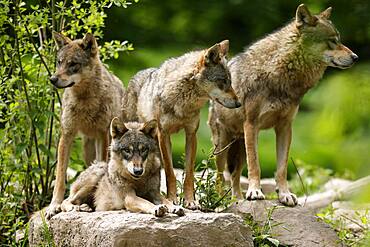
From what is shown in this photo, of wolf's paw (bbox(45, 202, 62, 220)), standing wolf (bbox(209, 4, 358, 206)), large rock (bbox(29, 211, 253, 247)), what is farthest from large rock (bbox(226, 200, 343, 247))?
wolf's paw (bbox(45, 202, 62, 220))

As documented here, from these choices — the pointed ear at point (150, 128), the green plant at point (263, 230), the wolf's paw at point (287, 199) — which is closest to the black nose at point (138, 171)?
the pointed ear at point (150, 128)

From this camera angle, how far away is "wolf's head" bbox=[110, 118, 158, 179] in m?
5.53

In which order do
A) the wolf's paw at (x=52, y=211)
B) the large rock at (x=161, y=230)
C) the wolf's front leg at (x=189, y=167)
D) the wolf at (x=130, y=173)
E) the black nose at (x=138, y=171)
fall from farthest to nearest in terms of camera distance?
the wolf's front leg at (x=189, y=167)
the wolf's paw at (x=52, y=211)
the wolf at (x=130, y=173)
the black nose at (x=138, y=171)
the large rock at (x=161, y=230)

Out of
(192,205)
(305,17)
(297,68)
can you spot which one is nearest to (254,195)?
(192,205)

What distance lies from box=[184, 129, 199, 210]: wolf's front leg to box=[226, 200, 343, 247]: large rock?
0.41 m

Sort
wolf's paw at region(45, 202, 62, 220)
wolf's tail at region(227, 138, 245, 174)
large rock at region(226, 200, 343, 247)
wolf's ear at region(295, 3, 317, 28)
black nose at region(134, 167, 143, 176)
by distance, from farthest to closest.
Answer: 1. wolf's tail at region(227, 138, 245, 174)
2. wolf's ear at region(295, 3, 317, 28)
3. wolf's paw at region(45, 202, 62, 220)
4. large rock at region(226, 200, 343, 247)
5. black nose at region(134, 167, 143, 176)

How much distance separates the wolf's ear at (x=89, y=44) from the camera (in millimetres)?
6723

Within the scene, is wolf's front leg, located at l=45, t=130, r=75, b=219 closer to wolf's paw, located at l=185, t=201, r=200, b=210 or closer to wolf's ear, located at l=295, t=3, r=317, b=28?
wolf's paw, located at l=185, t=201, r=200, b=210

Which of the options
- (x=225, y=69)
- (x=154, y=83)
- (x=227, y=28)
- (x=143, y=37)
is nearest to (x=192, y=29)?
(x=227, y=28)

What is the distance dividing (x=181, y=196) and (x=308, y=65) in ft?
6.48

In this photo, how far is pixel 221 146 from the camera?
24.1 ft

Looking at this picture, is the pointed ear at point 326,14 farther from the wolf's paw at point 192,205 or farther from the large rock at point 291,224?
the wolf's paw at point 192,205

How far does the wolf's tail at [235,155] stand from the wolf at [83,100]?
1.58 metres

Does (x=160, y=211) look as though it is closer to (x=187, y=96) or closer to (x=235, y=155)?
(x=187, y=96)
